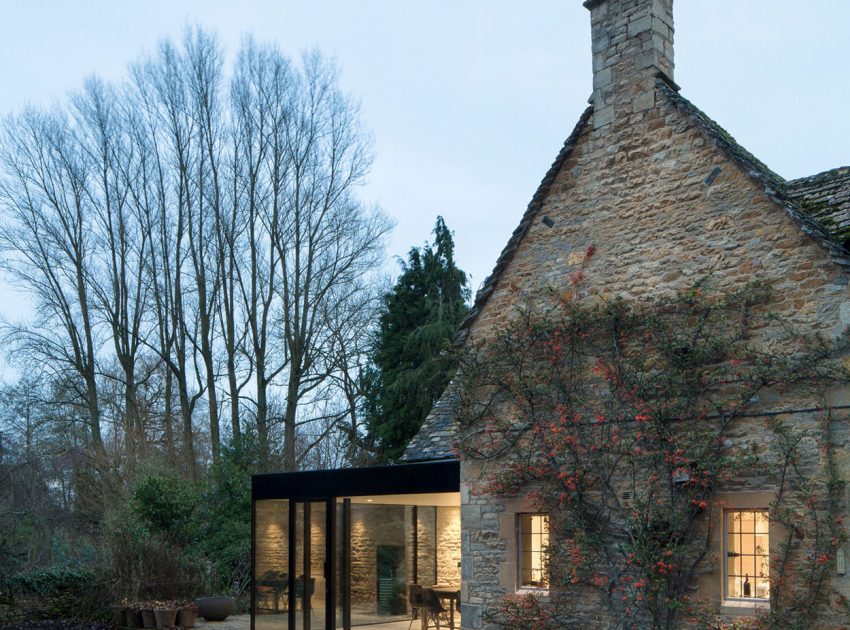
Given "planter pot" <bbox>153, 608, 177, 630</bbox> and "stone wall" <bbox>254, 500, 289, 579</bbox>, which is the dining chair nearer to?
"stone wall" <bbox>254, 500, 289, 579</bbox>

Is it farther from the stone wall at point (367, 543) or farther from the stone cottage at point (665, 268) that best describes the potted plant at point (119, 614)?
the stone cottage at point (665, 268)

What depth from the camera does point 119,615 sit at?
16.8 metres

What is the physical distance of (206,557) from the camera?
762 inches

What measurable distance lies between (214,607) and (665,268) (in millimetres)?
11724

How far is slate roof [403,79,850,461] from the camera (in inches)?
341

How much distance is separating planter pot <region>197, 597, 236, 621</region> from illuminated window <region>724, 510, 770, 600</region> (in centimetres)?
1129

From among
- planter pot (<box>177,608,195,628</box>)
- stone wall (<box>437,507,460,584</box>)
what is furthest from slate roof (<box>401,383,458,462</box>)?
planter pot (<box>177,608,195,628</box>)

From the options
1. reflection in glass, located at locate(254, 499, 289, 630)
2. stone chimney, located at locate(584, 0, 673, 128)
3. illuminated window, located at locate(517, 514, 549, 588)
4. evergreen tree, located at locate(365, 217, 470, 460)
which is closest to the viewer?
stone chimney, located at locate(584, 0, 673, 128)

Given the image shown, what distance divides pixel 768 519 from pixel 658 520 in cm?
103

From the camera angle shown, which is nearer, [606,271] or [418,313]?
[606,271]

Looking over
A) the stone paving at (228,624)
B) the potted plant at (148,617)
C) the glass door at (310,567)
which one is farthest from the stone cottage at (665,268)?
the potted plant at (148,617)

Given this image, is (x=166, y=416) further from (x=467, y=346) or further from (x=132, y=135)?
(x=467, y=346)

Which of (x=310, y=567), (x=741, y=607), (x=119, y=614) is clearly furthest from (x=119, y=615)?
(x=741, y=607)

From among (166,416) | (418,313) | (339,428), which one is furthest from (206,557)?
(418,313)
